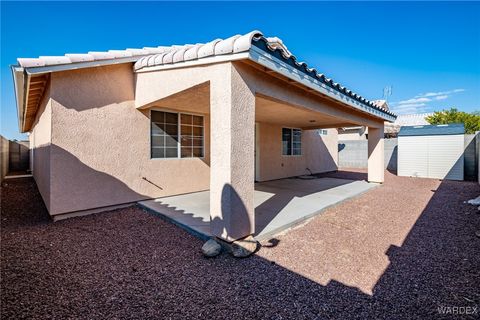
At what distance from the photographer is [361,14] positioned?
9.02m

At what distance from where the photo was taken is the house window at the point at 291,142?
13664 millimetres

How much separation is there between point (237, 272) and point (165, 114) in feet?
19.2

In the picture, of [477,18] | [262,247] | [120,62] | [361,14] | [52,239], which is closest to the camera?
[262,247]

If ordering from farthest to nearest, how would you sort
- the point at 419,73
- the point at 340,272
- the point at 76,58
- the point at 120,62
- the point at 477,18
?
1. the point at 419,73
2. the point at 477,18
3. the point at 120,62
4. the point at 76,58
5. the point at 340,272

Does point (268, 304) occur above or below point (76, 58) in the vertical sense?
below

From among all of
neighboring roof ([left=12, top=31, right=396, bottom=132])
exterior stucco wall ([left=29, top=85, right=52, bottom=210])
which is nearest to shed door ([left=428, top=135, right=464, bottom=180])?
neighboring roof ([left=12, top=31, right=396, bottom=132])

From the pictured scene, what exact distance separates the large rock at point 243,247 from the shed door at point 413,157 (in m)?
14.9

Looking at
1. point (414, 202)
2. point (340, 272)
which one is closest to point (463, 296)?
point (340, 272)

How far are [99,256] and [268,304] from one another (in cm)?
303

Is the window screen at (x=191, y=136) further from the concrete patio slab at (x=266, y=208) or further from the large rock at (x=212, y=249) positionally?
the large rock at (x=212, y=249)

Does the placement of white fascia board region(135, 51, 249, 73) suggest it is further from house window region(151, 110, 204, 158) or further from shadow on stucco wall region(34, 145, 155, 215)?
shadow on stucco wall region(34, 145, 155, 215)

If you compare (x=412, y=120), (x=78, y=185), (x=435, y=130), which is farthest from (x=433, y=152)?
(x=412, y=120)

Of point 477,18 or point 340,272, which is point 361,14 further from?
point 340,272

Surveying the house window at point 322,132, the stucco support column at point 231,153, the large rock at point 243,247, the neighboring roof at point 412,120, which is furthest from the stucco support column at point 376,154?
the neighboring roof at point 412,120
